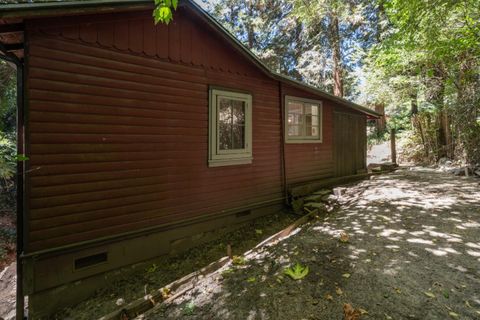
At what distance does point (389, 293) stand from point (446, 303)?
49 cm

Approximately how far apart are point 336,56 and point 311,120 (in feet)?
35.7

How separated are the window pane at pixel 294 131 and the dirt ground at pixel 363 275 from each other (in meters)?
2.55

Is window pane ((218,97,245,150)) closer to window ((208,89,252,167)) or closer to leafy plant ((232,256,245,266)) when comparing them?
window ((208,89,252,167))

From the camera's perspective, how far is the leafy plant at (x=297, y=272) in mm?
3208

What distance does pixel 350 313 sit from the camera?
8.11 feet

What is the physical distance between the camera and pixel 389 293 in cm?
278

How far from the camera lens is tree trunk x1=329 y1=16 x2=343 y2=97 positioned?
52.1 feet

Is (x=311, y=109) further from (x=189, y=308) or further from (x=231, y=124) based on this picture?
(x=189, y=308)

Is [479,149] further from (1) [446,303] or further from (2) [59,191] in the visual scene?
(2) [59,191]

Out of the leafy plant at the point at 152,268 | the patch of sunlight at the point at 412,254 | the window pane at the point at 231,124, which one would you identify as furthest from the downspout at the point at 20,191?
the patch of sunlight at the point at 412,254

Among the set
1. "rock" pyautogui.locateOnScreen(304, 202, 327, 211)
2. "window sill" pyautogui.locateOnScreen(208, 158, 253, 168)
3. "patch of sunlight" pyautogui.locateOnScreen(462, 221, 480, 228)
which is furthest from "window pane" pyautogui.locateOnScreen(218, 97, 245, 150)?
"patch of sunlight" pyautogui.locateOnScreen(462, 221, 480, 228)

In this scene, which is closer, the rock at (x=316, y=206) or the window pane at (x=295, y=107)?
the rock at (x=316, y=206)

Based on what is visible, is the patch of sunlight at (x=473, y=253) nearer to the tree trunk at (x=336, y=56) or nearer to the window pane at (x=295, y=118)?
the window pane at (x=295, y=118)

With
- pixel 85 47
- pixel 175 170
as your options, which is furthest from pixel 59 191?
pixel 85 47
